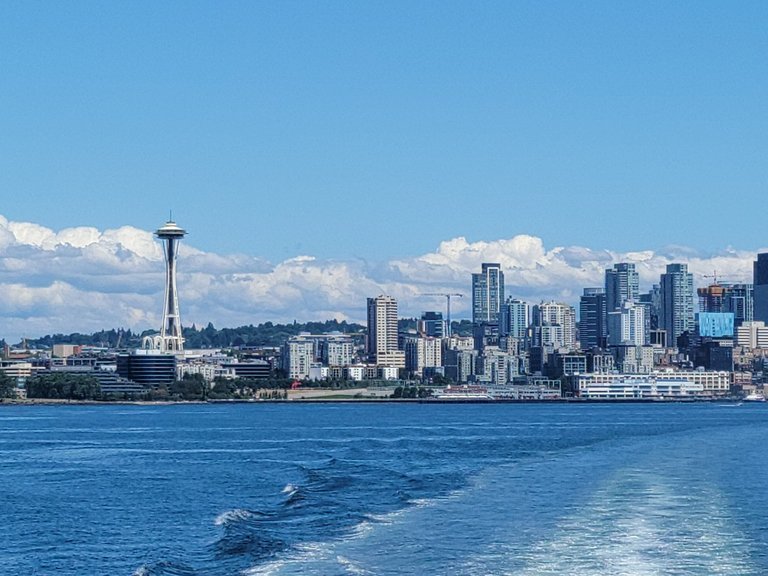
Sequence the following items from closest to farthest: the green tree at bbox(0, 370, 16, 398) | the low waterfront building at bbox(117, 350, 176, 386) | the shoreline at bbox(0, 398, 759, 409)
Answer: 1. the shoreline at bbox(0, 398, 759, 409)
2. the green tree at bbox(0, 370, 16, 398)
3. the low waterfront building at bbox(117, 350, 176, 386)

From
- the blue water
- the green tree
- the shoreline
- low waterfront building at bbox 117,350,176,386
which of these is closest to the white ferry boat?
the shoreline

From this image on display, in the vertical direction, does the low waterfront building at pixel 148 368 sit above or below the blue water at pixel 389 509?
above

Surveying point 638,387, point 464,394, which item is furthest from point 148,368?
point 638,387

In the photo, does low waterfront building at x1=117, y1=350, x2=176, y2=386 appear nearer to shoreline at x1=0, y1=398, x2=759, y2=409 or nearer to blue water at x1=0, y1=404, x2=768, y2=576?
shoreline at x1=0, y1=398, x2=759, y2=409

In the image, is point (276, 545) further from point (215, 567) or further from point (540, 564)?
point (540, 564)

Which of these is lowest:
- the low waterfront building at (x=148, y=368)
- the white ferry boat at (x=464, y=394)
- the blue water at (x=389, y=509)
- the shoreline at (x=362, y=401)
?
the shoreline at (x=362, y=401)

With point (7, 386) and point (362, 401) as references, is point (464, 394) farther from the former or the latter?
point (7, 386)

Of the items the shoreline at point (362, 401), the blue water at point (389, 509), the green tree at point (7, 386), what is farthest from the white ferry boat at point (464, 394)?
the blue water at point (389, 509)

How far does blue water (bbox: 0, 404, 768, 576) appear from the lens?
27.2 metres

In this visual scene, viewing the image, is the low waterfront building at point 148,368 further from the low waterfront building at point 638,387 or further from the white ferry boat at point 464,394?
the low waterfront building at point 638,387

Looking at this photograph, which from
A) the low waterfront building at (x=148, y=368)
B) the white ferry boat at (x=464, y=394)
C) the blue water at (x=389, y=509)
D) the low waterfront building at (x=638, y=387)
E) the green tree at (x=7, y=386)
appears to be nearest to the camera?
the blue water at (x=389, y=509)

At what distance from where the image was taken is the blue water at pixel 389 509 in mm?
27188

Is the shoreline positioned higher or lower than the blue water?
lower

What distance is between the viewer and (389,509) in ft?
114
